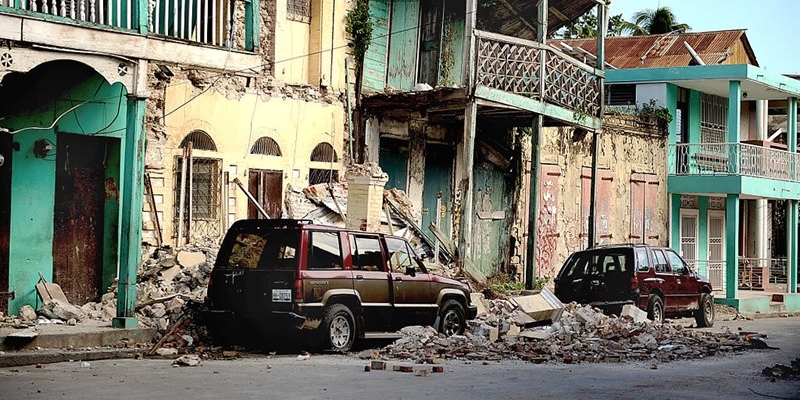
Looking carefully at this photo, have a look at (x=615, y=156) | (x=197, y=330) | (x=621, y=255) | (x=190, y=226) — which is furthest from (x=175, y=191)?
(x=615, y=156)

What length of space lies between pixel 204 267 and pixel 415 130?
7313 mm

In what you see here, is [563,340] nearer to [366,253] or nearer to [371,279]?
[371,279]

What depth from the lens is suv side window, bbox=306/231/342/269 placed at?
1420 cm

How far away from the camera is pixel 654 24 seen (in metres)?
52.0

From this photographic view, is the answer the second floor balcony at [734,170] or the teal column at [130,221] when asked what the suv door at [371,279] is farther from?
the second floor balcony at [734,170]

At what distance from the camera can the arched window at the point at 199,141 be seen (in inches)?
714

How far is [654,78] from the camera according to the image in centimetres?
3108

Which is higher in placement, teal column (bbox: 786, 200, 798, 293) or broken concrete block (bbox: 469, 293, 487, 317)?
teal column (bbox: 786, 200, 798, 293)

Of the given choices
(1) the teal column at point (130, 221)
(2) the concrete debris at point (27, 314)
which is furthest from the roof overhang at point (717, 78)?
(2) the concrete debris at point (27, 314)

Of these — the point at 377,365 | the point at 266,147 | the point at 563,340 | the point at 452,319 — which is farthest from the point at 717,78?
the point at 377,365

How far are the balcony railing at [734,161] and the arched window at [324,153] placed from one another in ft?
42.8

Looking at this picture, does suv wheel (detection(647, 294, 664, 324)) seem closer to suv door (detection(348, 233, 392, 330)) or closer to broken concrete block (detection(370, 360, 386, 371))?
suv door (detection(348, 233, 392, 330))

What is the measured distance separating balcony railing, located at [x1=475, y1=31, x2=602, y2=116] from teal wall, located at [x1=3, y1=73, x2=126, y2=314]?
7017mm

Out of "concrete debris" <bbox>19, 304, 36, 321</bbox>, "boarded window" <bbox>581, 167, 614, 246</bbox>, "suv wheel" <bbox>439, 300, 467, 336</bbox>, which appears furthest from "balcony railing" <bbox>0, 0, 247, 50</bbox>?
"boarded window" <bbox>581, 167, 614, 246</bbox>
